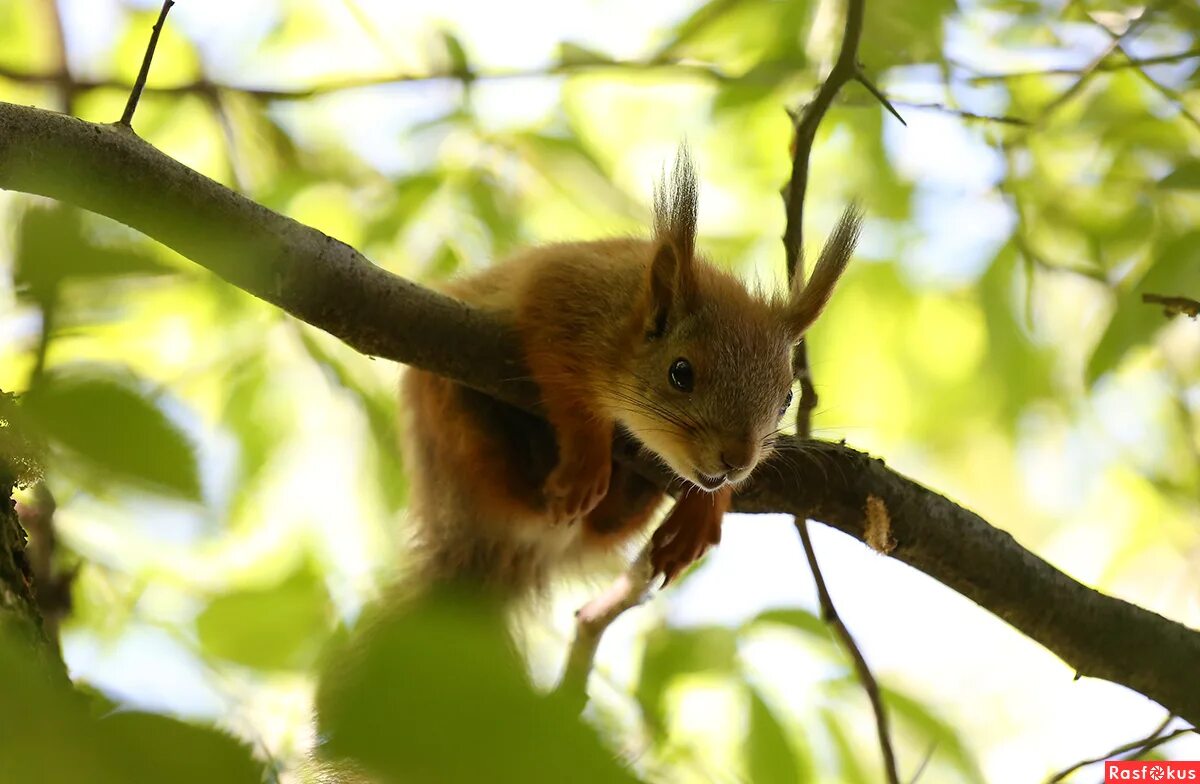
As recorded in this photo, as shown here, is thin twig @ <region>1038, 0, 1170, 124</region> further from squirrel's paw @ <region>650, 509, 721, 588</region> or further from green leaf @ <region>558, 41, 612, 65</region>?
squirrel's paw @ <region>650, 509, 721, 588</region>

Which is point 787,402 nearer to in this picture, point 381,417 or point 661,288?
point 661,288

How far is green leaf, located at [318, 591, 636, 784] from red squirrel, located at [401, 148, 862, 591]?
194cm

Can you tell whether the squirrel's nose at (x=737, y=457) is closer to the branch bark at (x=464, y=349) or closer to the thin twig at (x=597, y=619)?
the branch bark at (x=464, y=349)

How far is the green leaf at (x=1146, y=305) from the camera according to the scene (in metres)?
2.22

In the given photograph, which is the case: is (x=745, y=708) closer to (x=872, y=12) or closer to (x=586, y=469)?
(x=586, y=469)

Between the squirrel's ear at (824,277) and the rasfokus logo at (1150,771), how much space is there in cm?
134

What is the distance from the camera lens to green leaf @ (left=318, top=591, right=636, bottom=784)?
0.54 m

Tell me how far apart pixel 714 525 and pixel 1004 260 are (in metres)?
1.36

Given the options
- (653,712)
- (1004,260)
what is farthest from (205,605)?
(1004,260)

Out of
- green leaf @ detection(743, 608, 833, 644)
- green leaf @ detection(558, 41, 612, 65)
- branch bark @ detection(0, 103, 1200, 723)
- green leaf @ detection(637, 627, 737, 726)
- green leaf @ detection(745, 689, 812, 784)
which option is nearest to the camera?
branch bark @ detection(0, 103, 1200, 723)

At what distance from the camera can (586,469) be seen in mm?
2766

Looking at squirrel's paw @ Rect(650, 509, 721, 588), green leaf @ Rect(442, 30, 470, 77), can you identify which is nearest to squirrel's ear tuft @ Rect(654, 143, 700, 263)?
squirrel's paw @ Rect(650, 509, 721, 588)

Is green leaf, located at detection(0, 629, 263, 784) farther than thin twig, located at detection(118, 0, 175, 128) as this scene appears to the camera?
No

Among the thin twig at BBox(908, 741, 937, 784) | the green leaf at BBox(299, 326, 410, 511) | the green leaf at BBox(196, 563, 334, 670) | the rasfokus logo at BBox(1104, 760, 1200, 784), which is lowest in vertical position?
the green leaf at BBox(196, 563, 334, 670)
